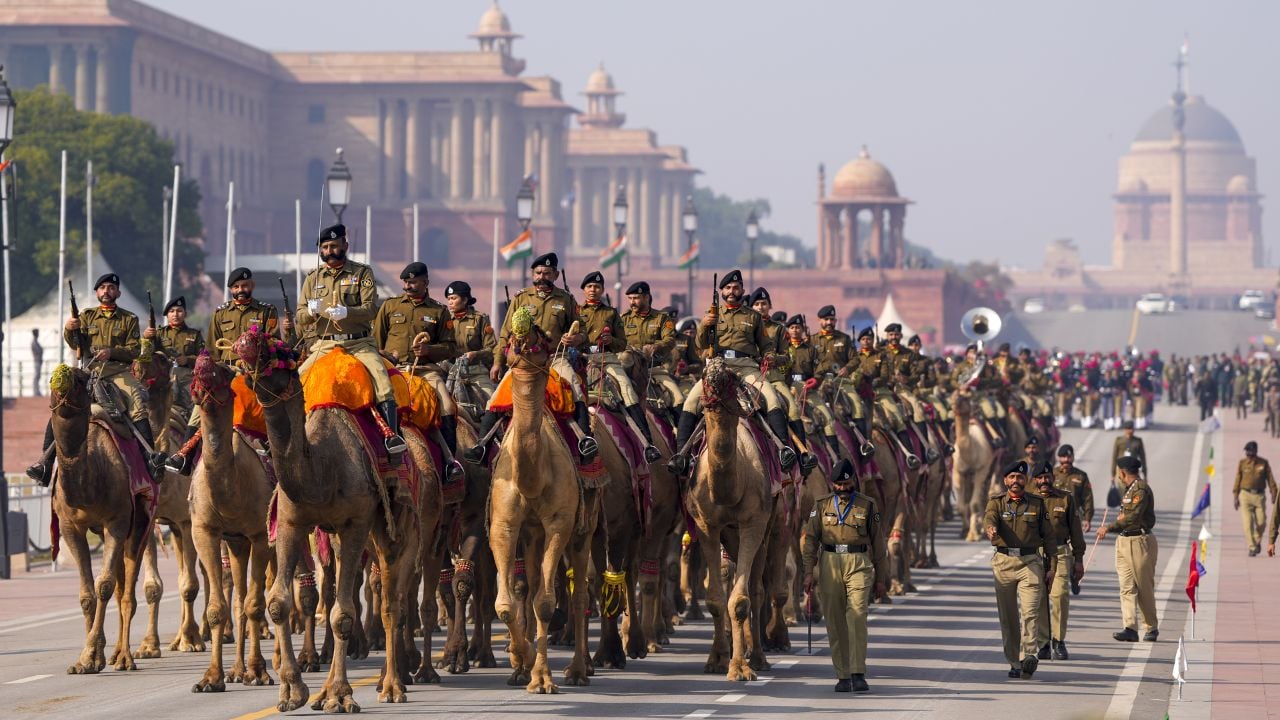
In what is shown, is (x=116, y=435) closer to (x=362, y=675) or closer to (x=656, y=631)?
(x=362, y=675)

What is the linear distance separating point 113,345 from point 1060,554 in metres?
8.76

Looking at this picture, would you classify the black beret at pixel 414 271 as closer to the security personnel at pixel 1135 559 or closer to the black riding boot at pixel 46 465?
the black riding boot at pixel 46 465

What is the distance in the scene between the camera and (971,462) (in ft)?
119

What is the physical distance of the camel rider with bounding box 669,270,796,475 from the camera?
20.2 m

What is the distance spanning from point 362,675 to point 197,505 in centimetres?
208

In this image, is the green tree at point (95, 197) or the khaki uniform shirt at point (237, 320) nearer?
the khaki uniform shirt at point (237, 320)

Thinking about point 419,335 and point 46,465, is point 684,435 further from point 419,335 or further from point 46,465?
point 46,465

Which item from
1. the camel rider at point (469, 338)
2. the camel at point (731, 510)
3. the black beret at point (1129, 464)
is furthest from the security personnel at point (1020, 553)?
the camel rider at point (469, 338)

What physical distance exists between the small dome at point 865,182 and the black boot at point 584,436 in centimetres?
12718

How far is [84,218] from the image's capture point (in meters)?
84.4

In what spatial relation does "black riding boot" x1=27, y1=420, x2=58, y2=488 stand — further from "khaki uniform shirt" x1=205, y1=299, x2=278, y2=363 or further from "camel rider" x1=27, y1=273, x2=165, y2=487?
"khaki uniform shirt" x1=205, y1=299, x2=278, y2=363

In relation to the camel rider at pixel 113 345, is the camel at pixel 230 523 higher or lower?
lower

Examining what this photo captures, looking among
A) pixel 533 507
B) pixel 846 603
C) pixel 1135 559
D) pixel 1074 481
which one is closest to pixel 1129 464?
pixel 1135 559

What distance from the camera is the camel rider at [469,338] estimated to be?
67.7ft
